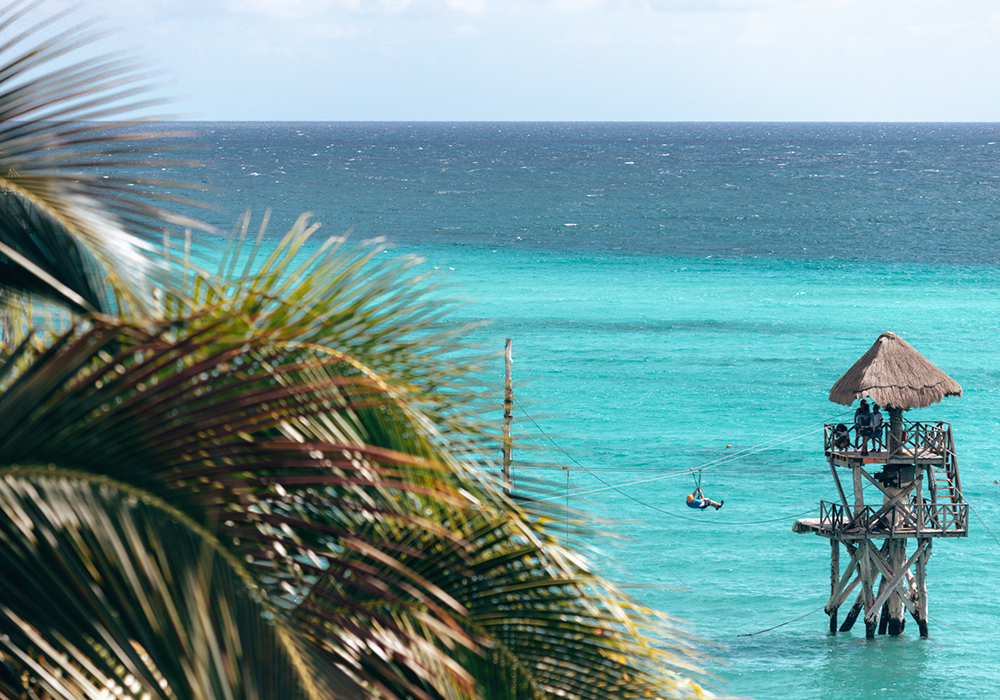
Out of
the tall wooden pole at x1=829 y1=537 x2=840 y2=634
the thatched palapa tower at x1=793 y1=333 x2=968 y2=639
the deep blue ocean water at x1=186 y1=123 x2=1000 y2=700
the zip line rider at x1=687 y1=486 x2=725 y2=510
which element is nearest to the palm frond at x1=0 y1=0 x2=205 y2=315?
the deep blue ocean water at x1=186 y1=123 x2=1000 y2=700

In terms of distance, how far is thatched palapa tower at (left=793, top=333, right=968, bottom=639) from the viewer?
19.2 m

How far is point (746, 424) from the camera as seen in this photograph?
117 feet

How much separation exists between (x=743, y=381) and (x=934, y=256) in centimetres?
4422

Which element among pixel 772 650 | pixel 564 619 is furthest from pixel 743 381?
pixel 564 619

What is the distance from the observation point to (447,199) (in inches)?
4294

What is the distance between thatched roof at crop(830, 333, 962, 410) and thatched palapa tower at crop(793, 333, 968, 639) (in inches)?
0.7

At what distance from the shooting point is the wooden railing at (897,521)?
19.8m

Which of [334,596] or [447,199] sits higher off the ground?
[447,199]

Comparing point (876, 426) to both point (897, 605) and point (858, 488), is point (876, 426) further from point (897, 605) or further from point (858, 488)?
point (897, 605)

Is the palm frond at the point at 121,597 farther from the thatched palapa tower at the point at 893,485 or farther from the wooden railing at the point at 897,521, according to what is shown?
the wooden railing at the point at 897,521

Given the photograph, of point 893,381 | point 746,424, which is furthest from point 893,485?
point 746,424

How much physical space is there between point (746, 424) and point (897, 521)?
1585 centimetres

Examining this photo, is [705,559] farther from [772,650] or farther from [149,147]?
[149,147]

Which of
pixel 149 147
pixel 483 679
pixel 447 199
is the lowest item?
pixel 483 679
